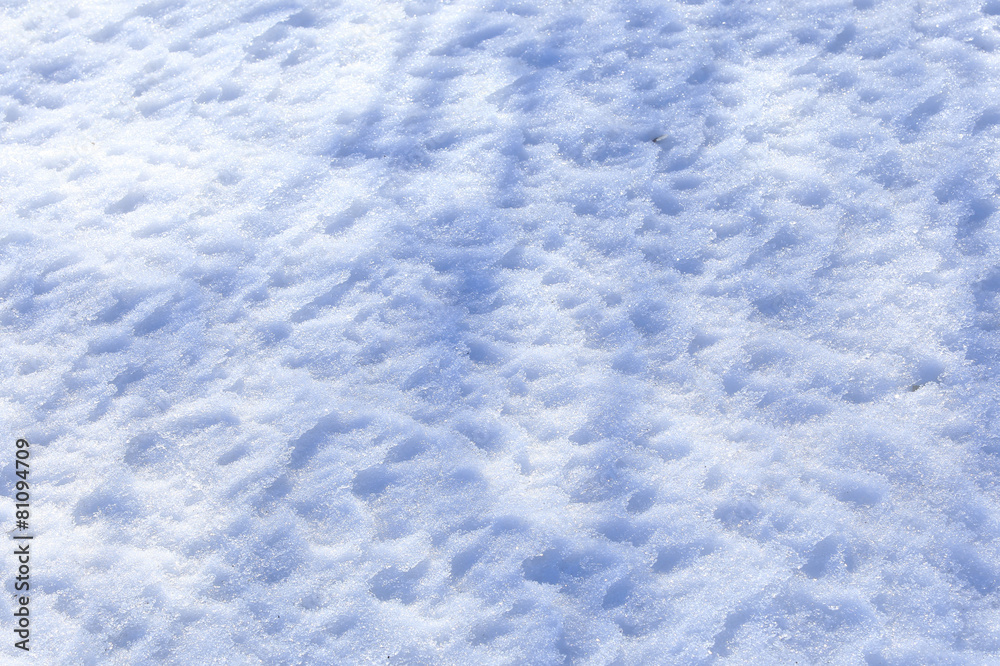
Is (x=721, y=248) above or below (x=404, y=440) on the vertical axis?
above

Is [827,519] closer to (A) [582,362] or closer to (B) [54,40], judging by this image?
(A) [582,362]

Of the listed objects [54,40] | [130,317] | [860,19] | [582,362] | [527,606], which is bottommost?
[527,606]

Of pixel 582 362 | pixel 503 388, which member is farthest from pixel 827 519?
pixel 503 388

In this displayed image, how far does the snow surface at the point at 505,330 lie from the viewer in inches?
76.5

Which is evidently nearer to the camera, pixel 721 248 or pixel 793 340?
pixel 793 340

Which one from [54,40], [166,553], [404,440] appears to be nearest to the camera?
[166,553]

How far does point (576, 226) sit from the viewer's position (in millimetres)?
2590

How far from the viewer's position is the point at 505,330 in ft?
7.82

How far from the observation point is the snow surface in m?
1.94

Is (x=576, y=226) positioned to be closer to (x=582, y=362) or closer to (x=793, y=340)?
(x=582, y=362)

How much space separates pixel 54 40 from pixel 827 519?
341 cm

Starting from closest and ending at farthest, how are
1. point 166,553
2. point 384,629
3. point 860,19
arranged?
point 384,629
point 166,553
point 860,19

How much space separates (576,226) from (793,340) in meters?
0.78

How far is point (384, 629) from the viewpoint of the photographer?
1.92m
